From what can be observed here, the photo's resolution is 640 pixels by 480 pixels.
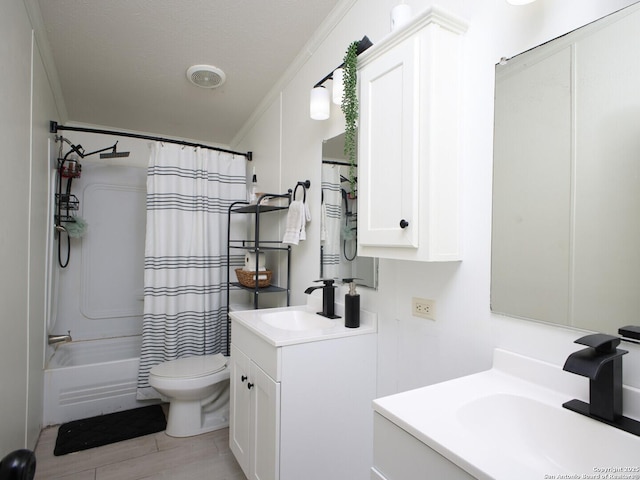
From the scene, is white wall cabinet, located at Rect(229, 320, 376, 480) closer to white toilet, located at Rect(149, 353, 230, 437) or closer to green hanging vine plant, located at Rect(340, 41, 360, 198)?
white toilet, located at Rect(149, 353, 230, 437)

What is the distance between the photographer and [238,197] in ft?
10.1

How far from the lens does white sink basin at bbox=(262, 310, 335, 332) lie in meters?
1.82

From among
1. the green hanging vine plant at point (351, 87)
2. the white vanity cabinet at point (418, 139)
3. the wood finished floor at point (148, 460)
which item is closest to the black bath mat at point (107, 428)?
the wood finished floor at point (148, 460)

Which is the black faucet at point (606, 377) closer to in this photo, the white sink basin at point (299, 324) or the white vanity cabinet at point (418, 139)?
the white vanity cabinet at point (418, 139)

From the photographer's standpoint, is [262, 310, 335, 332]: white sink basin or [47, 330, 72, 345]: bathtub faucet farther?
[47, 330, 72, 345]: bathtub faucet

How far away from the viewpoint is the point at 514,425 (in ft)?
2.87

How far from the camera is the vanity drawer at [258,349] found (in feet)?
4.35

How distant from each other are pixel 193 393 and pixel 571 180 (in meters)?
2.35

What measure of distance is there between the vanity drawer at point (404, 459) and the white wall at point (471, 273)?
19.3 inches

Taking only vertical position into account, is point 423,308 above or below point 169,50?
below

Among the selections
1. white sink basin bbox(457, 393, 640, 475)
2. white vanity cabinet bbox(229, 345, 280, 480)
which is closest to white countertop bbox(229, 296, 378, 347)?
white vanity cabinet bbox(229, 345, 280, 480)

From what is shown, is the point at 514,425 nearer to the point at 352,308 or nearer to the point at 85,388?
the point at 352,308

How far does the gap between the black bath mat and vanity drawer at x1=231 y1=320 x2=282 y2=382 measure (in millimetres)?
1192

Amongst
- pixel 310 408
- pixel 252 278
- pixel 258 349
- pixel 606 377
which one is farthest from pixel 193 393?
pixel 606 377
